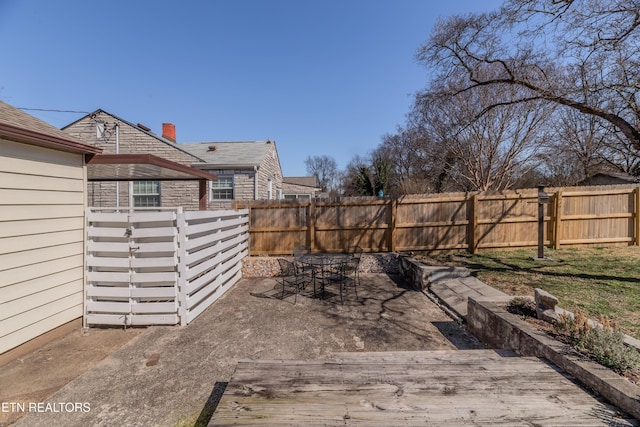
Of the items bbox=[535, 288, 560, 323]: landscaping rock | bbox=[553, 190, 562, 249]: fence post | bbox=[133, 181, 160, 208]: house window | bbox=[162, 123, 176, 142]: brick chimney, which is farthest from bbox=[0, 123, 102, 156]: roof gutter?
bbox=[162, 123, 176, 142]: brick chimney

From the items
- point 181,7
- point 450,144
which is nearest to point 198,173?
point 181,7

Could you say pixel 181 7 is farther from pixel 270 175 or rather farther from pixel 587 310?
pixel 587 310

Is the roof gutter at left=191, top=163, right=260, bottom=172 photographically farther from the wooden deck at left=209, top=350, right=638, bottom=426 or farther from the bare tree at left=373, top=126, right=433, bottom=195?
the bare tree at left=373, top=126, right=433, bottom=195

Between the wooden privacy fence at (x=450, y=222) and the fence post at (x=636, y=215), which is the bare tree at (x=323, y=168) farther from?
the fence post at (x=636, y=215)

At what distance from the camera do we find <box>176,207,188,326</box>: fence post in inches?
165

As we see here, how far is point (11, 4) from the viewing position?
20.2 feet

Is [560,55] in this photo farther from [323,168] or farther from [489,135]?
[323,168]

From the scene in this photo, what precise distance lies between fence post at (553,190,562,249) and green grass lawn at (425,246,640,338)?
1.07ft

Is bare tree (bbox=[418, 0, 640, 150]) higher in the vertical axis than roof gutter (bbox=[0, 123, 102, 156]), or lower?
higher

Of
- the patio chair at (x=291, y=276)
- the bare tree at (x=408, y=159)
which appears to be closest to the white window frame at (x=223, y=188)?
the patio chair at (x=291, y=276)

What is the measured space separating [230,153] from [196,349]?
1051 cm

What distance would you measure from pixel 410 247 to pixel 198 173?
20.0 feet

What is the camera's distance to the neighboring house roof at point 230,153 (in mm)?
11242

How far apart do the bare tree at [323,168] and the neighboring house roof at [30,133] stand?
4573cm
